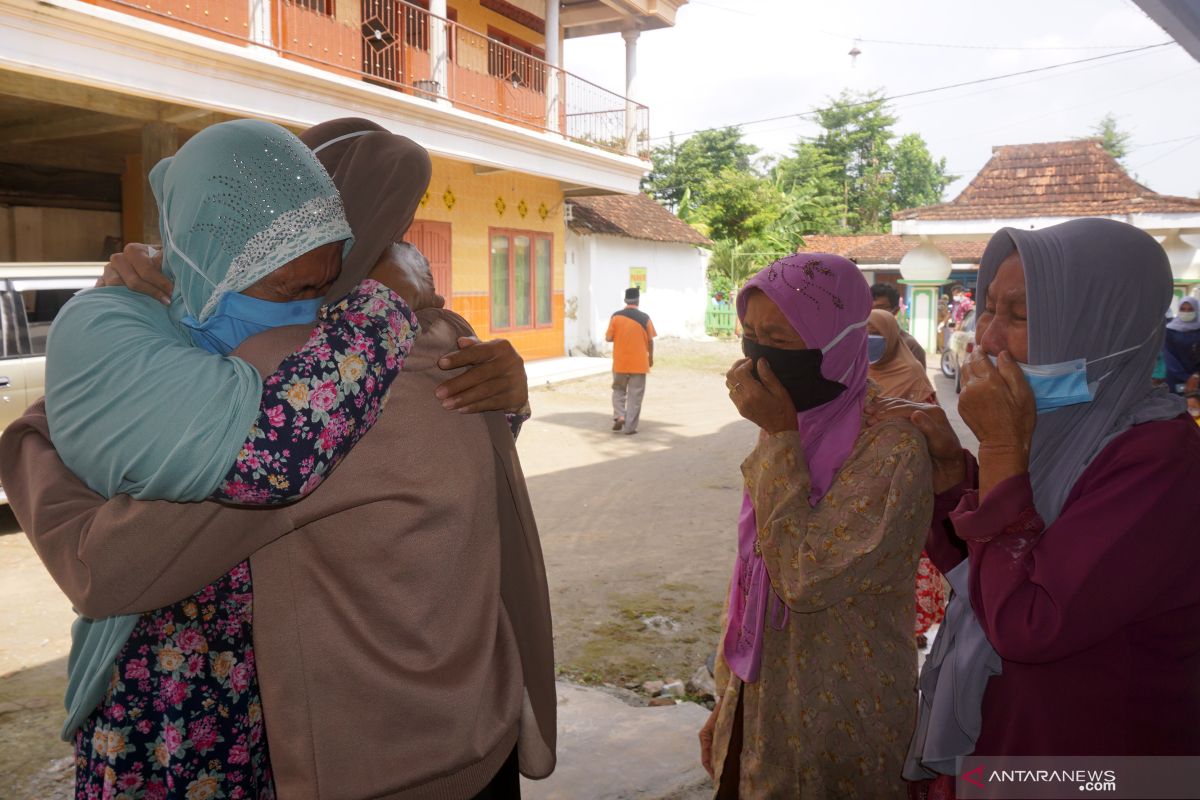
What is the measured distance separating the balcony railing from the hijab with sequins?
24.7 feet

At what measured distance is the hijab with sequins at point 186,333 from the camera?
96 cm

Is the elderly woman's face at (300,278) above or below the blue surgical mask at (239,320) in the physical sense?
above

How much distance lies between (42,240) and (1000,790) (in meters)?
12.9

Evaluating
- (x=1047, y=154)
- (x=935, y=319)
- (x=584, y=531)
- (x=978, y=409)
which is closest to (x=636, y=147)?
(x=1047, y=154)

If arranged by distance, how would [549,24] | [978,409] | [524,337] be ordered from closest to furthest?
[978,409] → [549,24] → [524,337]

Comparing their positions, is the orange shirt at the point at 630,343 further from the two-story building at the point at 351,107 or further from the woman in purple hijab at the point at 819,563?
the woman in purple hijab at the point at 819,563

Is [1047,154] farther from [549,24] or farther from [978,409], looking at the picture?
[978,409]

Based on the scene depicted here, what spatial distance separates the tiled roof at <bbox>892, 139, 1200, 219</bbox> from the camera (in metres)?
11.0

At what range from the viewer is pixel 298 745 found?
Answer: 45.1 inches

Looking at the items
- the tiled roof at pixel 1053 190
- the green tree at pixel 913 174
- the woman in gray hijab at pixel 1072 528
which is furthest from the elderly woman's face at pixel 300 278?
the green tree at pixel 913 174

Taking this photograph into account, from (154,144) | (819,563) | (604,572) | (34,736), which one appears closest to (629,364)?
(604,572)

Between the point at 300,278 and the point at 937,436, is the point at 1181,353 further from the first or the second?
the point at 300,278

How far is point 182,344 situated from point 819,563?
114cm

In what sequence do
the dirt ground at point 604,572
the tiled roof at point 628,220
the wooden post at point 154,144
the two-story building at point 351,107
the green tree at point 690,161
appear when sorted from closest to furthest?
the dirt ground at point 604,572 < the two-story building at point 351,107 < the wooden post at point 154,144 < the tiled roof at point 628,220 < the green tree at point 690,161
